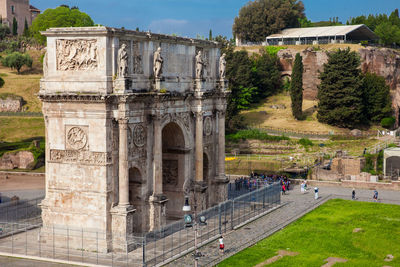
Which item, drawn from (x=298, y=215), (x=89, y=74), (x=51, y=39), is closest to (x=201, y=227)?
(x=298, y=215)

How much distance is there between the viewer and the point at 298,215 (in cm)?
4856

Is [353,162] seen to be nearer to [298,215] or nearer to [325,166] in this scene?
[325,166]

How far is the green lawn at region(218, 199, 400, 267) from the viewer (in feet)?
119

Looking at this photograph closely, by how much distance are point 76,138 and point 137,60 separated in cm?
659

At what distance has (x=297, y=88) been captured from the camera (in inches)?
3356

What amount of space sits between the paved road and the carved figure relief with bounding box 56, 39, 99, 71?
1206 centimetres

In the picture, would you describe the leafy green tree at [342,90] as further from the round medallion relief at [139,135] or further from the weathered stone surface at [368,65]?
the round medallion relief at [139,135]

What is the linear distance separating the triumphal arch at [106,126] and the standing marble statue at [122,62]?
6 cm

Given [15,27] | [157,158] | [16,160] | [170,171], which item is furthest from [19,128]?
[15,27]

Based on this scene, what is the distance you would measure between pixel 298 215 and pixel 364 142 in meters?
29.8

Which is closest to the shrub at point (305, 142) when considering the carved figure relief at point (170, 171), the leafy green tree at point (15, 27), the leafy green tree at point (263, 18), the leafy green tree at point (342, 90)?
the leafy green tree at point (342, 90)

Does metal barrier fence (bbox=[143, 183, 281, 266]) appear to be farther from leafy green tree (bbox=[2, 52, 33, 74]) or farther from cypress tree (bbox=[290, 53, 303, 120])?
leafy green tree (bbox=[2, 52, 33, 74])

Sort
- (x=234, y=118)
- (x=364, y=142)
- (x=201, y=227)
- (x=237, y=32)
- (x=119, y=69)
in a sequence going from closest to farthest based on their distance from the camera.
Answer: (x=119, y=69) < (x=201, y=227) < (x=364, y=142) < (x=234, y=118) < (x=237, y=32)

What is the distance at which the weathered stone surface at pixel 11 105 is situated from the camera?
10038 centimetres
